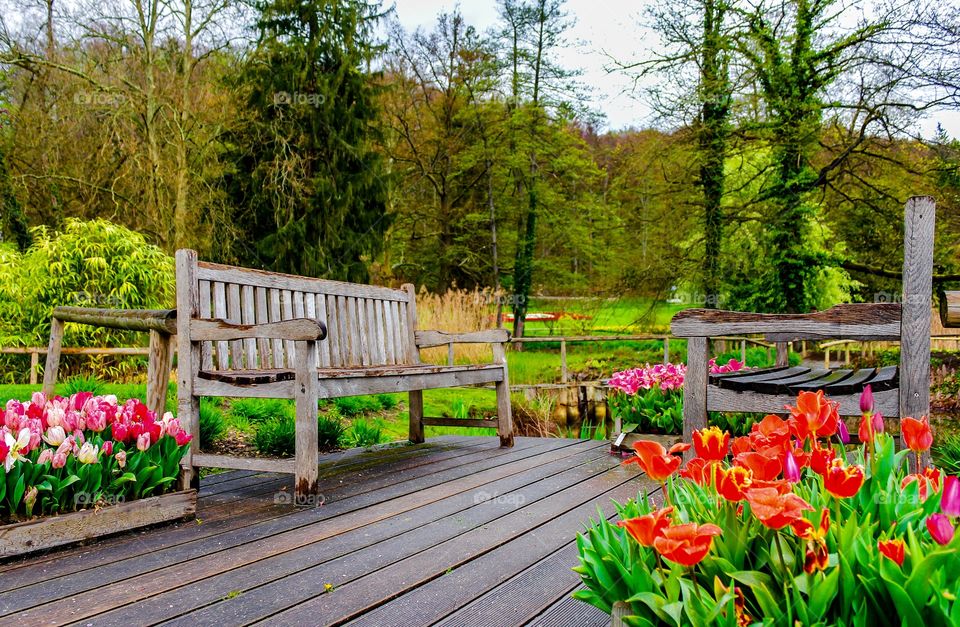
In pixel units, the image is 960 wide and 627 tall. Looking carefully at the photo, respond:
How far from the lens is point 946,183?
24.3 feet

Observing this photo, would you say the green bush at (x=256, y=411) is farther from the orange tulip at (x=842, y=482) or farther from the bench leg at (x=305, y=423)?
the orange tulip at (x=842, y=482)

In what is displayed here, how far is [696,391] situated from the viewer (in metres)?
2.47

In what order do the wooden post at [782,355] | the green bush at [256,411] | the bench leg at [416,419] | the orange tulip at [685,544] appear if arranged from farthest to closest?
1. the green bush at [256,411]
2. the bench leg at [416,419]
3. the wooden post at [782,355]
4. the orange tulip at [685,544]

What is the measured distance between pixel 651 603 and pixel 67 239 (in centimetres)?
874

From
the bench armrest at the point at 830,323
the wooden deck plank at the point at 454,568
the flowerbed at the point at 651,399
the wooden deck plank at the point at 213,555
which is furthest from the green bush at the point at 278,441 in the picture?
the bench armrest at the point at 830,323

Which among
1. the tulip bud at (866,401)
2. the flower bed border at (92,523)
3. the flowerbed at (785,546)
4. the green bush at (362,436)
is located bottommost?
the green bush at (362,436)

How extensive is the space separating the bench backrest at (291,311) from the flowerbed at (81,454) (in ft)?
1.85

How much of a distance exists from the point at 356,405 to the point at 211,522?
4128 millimetres

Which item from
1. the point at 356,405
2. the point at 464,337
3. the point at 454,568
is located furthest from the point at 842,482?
the point at 356,405

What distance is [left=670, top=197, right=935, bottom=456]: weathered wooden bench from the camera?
2.22 m

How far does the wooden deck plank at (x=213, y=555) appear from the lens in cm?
159

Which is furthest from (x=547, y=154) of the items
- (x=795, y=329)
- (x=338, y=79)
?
(x=795, y=329)

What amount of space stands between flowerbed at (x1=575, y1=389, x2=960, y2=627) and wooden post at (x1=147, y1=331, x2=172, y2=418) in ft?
8.01

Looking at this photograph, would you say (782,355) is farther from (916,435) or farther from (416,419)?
(916,435)
